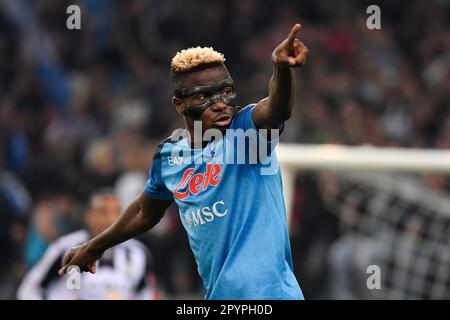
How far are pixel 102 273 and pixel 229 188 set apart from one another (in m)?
3.38

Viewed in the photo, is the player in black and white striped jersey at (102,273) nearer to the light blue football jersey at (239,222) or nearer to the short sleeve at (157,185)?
the short sleeve at (157,185)

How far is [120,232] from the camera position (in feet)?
20.4

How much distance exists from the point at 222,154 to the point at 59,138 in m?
8.73

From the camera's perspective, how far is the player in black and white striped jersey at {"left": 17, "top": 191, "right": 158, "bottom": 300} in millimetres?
8367

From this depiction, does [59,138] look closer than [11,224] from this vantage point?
No

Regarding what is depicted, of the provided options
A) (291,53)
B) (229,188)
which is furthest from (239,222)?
(291,53)

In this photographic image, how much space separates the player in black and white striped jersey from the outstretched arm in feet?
7.10

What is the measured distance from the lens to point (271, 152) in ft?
17.9

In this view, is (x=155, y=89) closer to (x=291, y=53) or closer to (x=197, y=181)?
(x=197, y=181)

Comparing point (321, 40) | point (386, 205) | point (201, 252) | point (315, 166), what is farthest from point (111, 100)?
point (201, 252)

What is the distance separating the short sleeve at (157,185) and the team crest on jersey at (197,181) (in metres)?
0.22

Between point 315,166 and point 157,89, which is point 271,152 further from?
point 157,89

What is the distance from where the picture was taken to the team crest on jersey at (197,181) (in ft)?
18.1
